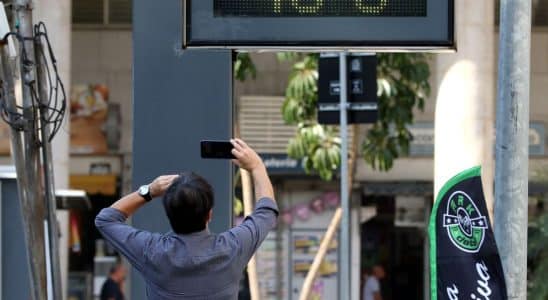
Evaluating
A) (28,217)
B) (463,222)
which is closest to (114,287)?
(28,217)

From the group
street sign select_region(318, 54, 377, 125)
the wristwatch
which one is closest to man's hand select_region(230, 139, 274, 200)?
the wristwatch

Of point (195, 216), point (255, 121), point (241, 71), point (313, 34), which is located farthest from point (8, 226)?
point (255, 121)

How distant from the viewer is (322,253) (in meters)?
12.0

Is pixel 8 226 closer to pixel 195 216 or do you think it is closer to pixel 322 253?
pixel 322 253

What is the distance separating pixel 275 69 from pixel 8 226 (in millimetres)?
12524

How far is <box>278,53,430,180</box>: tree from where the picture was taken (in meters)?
13.4

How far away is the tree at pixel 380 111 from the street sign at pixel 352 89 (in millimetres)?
1798

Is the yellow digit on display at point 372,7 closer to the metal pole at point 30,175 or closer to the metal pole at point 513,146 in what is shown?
the metal pole at point 513,146

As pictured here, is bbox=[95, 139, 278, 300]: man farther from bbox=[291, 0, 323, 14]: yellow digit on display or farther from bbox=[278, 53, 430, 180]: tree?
bbox=[278, 53, 430, 180]: tree

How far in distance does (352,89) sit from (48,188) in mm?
4672

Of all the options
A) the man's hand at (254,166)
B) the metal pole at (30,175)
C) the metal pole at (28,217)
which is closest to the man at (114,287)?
the metal pole at (30,175)

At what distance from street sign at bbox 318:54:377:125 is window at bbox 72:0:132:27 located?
11.0 m

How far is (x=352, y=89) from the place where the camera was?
1152 centimetres

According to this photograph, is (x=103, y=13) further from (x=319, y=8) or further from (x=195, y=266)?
(x=195, y=266)
